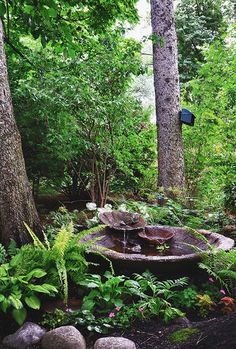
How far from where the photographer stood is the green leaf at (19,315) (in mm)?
2758

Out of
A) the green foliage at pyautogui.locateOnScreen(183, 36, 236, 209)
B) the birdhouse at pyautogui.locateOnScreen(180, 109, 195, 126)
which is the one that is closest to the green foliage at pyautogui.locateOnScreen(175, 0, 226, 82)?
the green foliage at pyautogui.locateOnScreen(183, 36, 236, 209)

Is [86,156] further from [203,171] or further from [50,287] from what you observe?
[50,287]

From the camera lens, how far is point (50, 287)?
2.88 meters

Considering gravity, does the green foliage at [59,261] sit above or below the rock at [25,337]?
above

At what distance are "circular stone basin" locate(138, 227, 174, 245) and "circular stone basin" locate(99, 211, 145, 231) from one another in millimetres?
96

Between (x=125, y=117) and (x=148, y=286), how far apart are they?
3162 millimetres

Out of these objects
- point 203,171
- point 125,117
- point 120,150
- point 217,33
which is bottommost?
point 203,171

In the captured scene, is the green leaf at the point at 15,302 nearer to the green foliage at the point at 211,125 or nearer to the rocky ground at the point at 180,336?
the rocky ground at the point at 180,336

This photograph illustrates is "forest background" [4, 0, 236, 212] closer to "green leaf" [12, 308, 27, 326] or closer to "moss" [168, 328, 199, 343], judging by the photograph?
"moss" [168, 328, 199, 343]

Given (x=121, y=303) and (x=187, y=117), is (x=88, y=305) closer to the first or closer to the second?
(x=121, y=303)

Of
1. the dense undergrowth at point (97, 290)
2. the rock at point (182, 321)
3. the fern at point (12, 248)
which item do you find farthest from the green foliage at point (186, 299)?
the fern at point (12, 248)

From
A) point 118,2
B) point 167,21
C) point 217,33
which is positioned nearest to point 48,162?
point 118,2

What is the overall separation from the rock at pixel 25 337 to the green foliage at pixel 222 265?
1.51 m

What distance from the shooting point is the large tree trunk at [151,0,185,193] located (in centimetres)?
649
